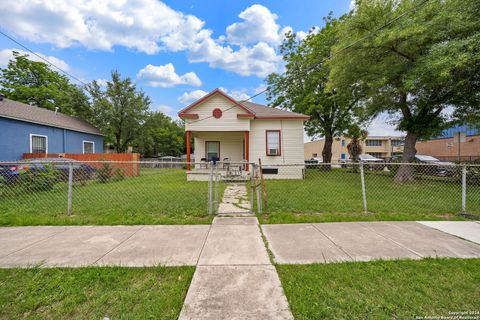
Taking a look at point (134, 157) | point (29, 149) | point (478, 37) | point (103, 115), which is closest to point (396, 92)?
point (478, 37)

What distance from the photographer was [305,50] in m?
18.1

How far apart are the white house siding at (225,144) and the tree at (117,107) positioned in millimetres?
9992

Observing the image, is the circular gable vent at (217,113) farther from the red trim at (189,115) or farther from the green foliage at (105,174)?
the green foliage at (105,174)

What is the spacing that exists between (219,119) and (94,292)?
33.5ft

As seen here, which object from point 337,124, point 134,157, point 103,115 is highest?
point 103,115

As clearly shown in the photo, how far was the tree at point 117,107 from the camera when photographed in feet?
61.3

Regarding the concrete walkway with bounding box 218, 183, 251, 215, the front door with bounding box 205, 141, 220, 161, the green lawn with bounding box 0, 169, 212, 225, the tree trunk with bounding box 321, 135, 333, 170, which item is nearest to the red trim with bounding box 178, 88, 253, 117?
the front door with bounding box 205, 141, 220, 161

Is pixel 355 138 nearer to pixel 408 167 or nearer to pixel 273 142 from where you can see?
pixel 408 167

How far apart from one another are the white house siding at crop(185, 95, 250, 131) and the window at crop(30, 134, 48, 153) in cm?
1048

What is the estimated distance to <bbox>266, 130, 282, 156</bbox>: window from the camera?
39.9 ft

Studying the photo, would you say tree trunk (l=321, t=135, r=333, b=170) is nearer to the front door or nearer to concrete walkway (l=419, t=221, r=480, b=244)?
the front door

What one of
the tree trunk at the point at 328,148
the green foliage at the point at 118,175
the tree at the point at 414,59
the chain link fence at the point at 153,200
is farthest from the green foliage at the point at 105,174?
the tree trunk at the point at 328,148

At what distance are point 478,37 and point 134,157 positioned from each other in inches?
698

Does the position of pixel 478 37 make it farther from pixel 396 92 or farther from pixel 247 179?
pixel 247 179
